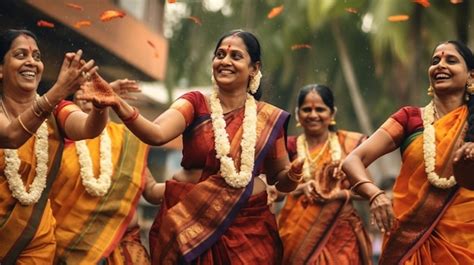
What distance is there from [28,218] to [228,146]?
133 cm

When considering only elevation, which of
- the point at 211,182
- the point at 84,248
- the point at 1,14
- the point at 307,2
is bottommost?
the point at 84,248

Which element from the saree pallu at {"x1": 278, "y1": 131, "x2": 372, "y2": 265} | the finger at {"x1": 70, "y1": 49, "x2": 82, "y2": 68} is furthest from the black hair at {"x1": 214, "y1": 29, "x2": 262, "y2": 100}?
the saree pallu at {"x1": 278, "y1": 131, "x2": 372, "y2": 265}

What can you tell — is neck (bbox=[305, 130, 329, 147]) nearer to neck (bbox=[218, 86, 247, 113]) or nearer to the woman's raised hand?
neck (bbox=[218, 86, 247, 113])

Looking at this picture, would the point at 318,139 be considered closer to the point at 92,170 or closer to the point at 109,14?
the point at 92,170

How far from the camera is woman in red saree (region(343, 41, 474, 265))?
6754mm

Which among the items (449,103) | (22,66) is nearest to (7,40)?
(22,66)

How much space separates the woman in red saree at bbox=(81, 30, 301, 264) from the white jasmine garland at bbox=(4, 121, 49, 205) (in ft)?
2.57

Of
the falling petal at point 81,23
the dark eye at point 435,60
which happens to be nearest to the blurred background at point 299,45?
the falling petal at point 81,23

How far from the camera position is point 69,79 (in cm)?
622

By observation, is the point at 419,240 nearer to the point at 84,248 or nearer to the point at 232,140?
the point at 232,140

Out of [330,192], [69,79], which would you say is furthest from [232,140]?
[330,192]

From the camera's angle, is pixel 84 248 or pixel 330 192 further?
pixel 330 192

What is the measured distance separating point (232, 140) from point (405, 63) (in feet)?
65.2

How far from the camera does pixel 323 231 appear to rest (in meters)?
8.85
